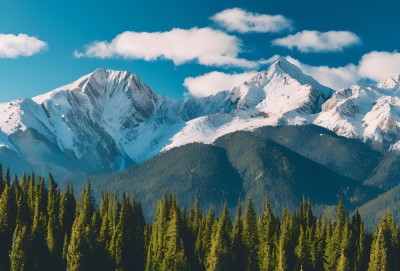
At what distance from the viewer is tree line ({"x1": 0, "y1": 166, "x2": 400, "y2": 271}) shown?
149000 millimetres

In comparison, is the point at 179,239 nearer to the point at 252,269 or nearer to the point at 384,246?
the point at 252,269

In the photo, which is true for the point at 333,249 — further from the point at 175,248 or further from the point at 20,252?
the point at 20,252

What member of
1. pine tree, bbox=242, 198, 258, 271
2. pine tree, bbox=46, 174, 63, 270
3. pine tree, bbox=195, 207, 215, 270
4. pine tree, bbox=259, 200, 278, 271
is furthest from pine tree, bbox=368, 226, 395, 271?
pine tree, bbox=46, 174, 63, 270

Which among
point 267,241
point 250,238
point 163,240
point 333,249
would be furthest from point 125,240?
point 333,249

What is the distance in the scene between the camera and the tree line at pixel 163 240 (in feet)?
489

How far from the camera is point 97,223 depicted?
16400 centimetres

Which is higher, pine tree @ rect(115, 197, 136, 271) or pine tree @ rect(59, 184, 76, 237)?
pine tree @ rect(59, 184, 76, 237)

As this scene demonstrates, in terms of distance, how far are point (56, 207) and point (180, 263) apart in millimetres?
33586

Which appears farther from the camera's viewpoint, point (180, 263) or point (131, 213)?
point (131, 213)

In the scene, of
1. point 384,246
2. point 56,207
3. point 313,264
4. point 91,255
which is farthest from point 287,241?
point 56,207

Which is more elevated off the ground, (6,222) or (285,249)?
(6,222)

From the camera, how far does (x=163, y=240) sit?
16000 cm

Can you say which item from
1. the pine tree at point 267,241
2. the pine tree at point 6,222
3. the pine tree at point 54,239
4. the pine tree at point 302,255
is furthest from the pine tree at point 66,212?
the pine tree at point 302,255

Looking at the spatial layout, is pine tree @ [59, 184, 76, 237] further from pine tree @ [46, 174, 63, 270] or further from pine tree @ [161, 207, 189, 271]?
pine tree @ [161, 207, 189, 271]
